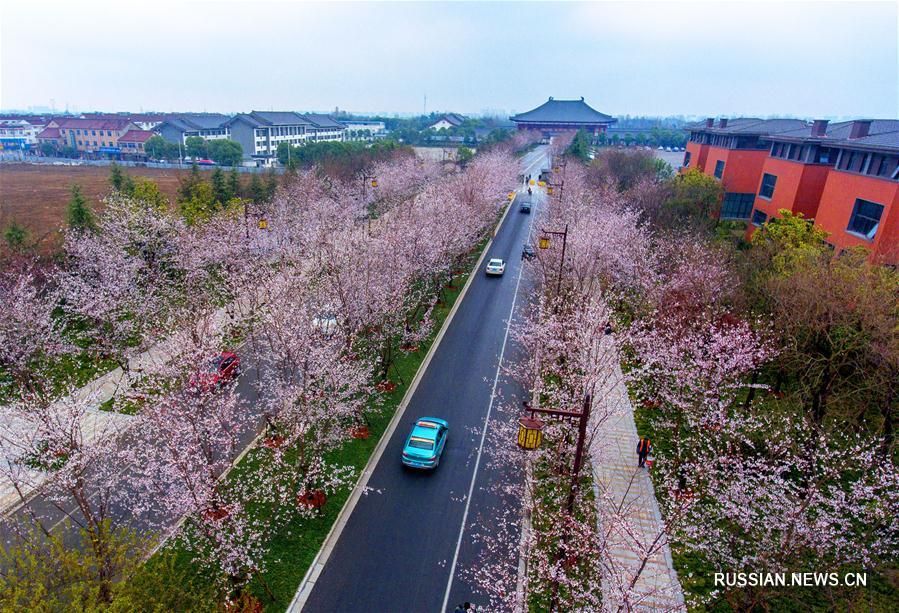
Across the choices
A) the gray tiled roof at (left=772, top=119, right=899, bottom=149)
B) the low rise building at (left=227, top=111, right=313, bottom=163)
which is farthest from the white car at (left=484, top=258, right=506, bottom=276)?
the low rise building at (left=227, top=111, right=313, bottom=163)

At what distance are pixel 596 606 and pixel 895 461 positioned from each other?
1244 centimetres

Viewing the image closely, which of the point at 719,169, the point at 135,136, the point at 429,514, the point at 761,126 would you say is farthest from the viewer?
the point at 135,136

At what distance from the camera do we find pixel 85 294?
24297 mm

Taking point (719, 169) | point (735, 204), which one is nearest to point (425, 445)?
point (735, 204)

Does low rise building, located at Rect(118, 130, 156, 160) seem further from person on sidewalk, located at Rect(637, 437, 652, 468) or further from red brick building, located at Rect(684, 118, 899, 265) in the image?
person on sidewalk, located at Rect(637, 437, 652, 468)

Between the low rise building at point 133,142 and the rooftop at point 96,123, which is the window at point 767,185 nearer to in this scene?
the low rise building at point 133,142

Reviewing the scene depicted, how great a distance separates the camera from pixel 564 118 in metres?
134

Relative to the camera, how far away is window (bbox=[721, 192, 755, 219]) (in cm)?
4691

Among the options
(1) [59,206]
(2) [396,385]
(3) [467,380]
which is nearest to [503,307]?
(3) [467,380]

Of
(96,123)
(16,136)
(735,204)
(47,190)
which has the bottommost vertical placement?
(47,190)

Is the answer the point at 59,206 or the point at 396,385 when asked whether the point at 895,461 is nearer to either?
the point at 396,385

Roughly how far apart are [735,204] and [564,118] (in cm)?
9575

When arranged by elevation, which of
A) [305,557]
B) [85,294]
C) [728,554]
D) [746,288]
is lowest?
[305,557]

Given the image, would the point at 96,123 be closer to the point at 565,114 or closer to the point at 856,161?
the point at 565,114
